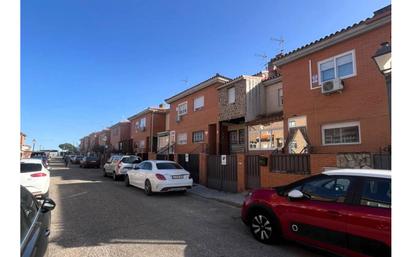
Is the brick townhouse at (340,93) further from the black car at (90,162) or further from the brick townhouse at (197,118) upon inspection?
the black car at (90,162)

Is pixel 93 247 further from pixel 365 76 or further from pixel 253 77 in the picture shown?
pixel 253 77

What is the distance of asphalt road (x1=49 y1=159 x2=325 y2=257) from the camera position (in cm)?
526

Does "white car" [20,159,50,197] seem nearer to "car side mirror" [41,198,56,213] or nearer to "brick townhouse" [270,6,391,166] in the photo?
"car side mirror" [41,198,56,213]

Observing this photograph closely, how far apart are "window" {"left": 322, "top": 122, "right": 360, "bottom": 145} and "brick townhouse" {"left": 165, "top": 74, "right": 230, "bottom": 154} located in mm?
8223

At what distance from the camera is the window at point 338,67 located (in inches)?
424

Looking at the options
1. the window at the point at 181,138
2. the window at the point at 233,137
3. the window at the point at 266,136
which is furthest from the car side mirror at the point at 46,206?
the window at the point at 181,138

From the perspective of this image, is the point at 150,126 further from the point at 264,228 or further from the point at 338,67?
the point at 264,228

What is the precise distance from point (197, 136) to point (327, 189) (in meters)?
15.9

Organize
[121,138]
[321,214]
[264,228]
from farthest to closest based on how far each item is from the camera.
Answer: [121,138]
[264,228]
[321,214]

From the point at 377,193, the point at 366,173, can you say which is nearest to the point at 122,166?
the point at 366,173

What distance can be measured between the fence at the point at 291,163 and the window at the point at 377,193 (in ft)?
18.3

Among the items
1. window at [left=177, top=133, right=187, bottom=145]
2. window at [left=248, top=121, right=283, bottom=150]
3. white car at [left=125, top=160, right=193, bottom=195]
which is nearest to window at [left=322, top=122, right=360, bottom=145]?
window at [left=248, top=121, right=283, bottom=150]

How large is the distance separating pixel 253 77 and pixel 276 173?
7.62m

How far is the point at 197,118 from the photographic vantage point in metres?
20.6
